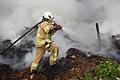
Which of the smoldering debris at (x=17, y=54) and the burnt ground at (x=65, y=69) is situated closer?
the burnt ground at (x=65, y=69)

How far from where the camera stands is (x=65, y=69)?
14.5m

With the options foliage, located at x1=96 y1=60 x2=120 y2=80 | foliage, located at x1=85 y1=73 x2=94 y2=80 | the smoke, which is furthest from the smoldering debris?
foliage, located at x1=96 y1=60 x2=120 y2=80

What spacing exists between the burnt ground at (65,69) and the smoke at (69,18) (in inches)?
31.6

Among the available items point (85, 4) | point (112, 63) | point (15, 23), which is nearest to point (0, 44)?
point (15, 23)

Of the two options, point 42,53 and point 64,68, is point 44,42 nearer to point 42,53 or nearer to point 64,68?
point 42,53

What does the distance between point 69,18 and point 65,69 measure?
6196 millimetres

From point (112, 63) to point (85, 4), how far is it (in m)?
8.81

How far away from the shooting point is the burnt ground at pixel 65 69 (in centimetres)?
1406

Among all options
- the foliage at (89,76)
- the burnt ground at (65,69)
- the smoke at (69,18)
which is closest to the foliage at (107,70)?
the foliage at (89,76)

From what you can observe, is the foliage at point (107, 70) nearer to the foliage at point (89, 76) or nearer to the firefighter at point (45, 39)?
the foliage at point (89, 76)

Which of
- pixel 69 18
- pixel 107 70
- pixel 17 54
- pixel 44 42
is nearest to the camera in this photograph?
pixel 107 70

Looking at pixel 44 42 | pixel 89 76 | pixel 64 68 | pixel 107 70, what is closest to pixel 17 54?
pixel 44 42

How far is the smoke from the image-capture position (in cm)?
1697

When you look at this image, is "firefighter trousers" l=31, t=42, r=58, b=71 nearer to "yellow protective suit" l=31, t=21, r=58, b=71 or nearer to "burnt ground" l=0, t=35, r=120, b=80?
"yellow protective suit" l=31, t=21, r=58, b=71
